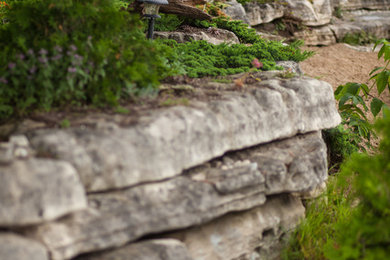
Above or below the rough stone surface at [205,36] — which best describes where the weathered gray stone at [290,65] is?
below

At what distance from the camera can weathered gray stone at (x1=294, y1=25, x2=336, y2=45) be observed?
40.0ft

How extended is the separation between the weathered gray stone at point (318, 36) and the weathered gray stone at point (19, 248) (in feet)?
37.4

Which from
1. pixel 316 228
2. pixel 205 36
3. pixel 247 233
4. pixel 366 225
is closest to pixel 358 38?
pixel 205 36

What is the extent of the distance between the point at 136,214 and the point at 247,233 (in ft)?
3.99

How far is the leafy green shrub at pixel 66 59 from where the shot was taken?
3.09 metres

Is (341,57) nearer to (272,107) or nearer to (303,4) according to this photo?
(303,4)

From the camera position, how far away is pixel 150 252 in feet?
8.64

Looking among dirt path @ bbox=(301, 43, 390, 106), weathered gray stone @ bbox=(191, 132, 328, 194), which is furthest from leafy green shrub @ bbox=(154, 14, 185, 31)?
dirt path @ bbox=(301, 43, 390, 106)

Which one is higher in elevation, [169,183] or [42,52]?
[42,52]

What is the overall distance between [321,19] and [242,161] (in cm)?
1100

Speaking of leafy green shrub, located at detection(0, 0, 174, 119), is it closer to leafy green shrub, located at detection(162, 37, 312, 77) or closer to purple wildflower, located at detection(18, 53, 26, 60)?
purple wildflower, located at detection(18, 53, 26, 60)

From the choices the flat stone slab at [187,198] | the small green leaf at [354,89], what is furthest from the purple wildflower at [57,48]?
the small green leaf at [354,89]

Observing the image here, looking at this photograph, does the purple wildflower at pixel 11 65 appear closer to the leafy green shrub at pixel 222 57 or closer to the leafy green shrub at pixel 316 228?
the leafy green shrub at pixel 222 57

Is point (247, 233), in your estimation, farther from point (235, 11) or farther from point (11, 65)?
point (235, 11)
